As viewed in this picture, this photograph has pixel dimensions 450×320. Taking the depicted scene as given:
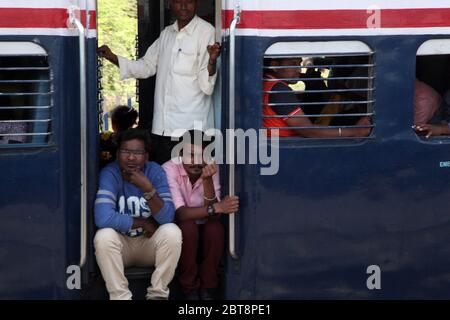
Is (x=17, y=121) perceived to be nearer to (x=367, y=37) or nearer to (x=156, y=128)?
(x=156, y=128)

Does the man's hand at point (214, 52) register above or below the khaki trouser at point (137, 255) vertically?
above

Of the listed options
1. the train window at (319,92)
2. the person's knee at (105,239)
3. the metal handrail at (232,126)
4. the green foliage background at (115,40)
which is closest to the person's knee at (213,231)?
the metal handrail at (232,126)

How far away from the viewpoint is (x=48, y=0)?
4523 millimetres

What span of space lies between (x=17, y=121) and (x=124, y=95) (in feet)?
19.8

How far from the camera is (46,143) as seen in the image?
15.2 feet

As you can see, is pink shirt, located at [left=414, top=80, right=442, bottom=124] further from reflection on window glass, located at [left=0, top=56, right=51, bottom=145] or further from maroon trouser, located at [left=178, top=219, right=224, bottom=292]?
reflection on window glass, located at [left=0, top=56, right=51, bottom=145]

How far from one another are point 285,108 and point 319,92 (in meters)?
0.23

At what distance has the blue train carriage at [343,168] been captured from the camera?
15.5ft

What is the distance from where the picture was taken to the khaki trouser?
186 inches

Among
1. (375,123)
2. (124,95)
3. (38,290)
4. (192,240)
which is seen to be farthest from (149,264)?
(124,95)

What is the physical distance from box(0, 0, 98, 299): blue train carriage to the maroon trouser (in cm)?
56

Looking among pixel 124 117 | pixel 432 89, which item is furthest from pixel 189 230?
pixel 124 117

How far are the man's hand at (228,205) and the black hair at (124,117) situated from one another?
Result: 179 cm

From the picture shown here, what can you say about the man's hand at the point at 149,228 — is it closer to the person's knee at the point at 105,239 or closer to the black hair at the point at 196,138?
the person's knee at the point at 105,239
